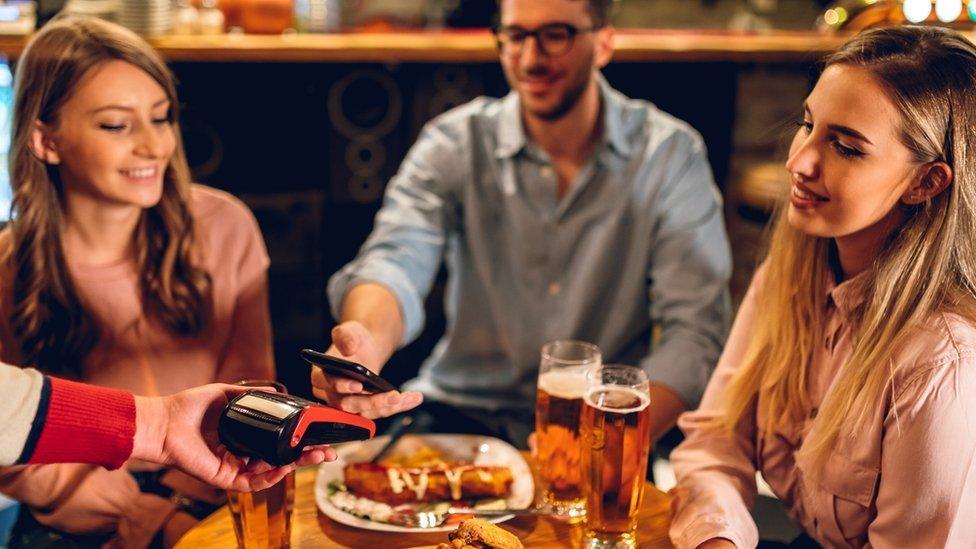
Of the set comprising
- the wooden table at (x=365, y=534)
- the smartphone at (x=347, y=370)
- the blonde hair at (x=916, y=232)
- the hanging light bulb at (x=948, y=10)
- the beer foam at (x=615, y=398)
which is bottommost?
the wooden table at (x=365, y=534)

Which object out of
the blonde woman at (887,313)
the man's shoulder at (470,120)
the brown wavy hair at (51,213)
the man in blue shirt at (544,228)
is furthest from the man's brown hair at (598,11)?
the brown wavy hair at (51,213)

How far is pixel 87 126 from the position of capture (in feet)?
5.92

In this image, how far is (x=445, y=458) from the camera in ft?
5.21

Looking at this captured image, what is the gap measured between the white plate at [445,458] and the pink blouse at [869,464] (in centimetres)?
25

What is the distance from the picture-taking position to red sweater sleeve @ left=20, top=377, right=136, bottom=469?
1.24m

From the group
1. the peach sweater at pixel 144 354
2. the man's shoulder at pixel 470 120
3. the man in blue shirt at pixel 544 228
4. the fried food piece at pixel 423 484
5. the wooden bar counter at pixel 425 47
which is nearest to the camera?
the fried food piece at pixel 423 484

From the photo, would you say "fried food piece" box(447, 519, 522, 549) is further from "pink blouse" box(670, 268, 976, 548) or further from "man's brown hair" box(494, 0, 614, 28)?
"man's brown hair" box(494, 0, 614, 28)

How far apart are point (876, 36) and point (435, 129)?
1260 mm

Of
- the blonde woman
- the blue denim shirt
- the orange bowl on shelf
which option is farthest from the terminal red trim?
the orange bowl on shelf

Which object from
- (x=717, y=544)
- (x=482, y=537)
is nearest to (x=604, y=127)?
(x=717, y=544)

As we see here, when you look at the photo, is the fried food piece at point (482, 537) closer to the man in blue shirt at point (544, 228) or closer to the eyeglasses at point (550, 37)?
the man in blue shirt at point (544, 228)

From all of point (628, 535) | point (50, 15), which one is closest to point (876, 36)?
point (628, 535)

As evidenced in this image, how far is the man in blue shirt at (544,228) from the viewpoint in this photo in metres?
2.22

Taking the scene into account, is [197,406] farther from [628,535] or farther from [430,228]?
[430,228]
